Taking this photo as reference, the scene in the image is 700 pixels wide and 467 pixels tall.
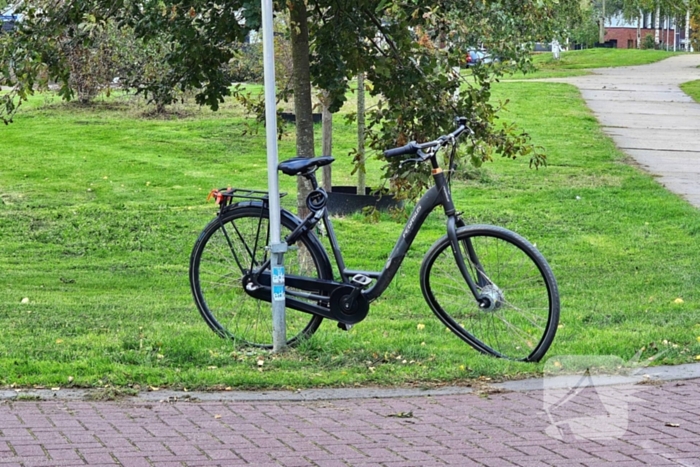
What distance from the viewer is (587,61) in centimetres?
4259

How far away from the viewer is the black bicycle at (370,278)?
590cm

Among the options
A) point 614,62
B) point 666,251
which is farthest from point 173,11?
point 614,62

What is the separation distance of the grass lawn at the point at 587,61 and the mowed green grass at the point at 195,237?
1258 centimetres

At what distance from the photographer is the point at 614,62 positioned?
135 ft

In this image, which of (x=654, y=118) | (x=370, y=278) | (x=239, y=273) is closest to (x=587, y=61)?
(x=654, y=118)

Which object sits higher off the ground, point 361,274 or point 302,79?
point 302,79

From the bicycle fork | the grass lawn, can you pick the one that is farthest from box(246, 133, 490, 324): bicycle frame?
the grass lawn

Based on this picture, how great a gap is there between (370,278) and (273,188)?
2.51ft

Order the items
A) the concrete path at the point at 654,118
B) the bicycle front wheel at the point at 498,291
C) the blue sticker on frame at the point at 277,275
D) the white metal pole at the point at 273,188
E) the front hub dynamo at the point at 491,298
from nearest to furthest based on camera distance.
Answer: the bicycle front wheel at the point at 498,291 < the front hub dynamo at the point at 491,298 < the white metal pole at the point at 273,188 < the blue sticker on frame at the point at 277,275 < the concrete path at the point at 654,118

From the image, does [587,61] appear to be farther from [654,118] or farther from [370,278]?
[370,278]

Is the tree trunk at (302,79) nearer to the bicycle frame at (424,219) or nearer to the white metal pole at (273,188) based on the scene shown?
the white metal pole at (273,188)

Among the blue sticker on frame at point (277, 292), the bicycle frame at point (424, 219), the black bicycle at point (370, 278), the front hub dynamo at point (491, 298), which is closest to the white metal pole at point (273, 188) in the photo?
the blue sticker on frame at point (277, 292)

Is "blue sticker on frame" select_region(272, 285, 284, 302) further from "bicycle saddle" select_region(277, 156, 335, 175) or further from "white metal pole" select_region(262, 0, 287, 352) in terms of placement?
"bicycle saddle" select_region(277, 156, 335, 175)

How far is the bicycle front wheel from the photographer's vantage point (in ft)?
19.1
